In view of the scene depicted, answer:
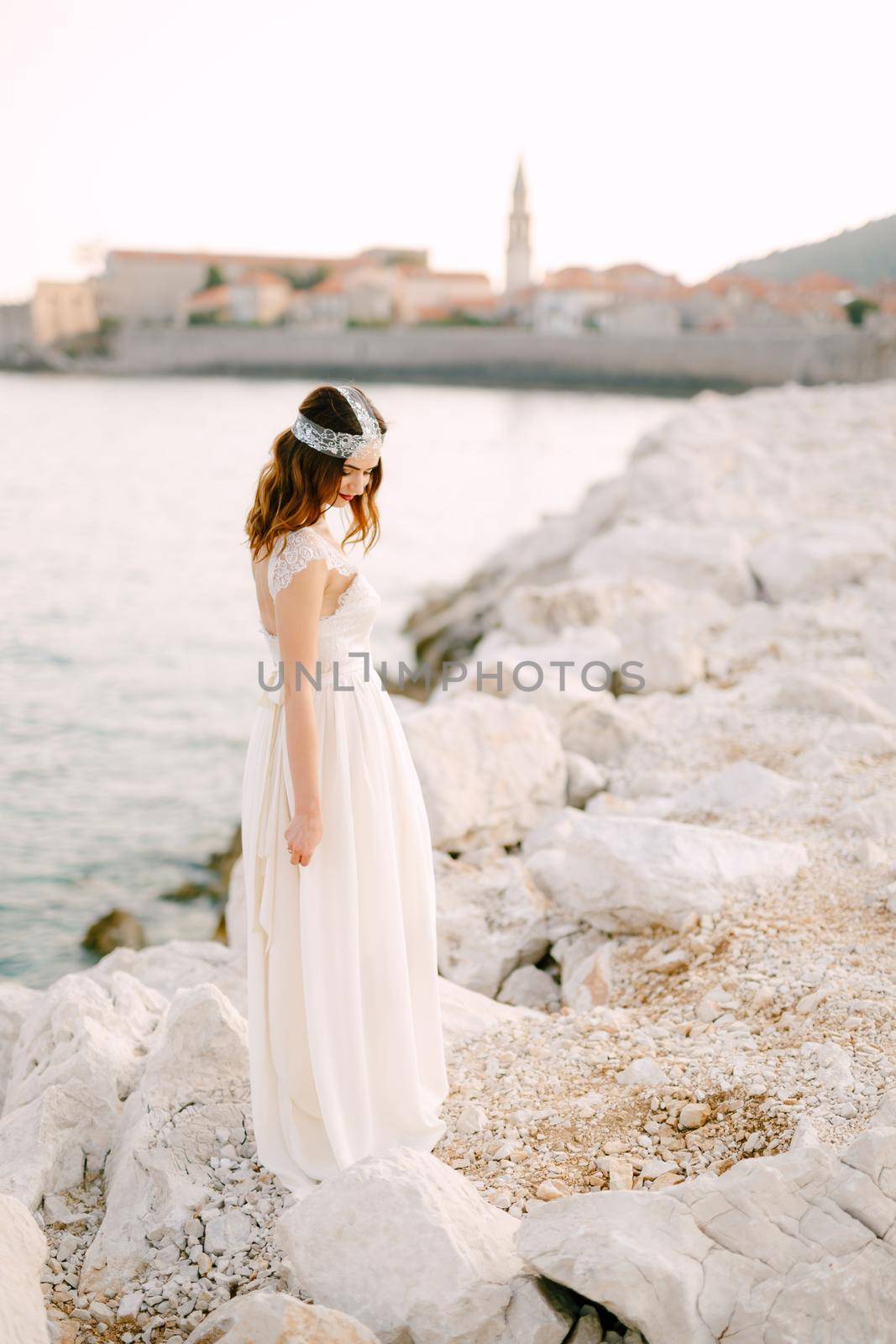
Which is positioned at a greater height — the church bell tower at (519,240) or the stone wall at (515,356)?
the church bell tower at (519,240)

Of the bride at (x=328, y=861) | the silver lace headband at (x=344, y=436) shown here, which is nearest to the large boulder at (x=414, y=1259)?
the bride at (x=328, y=861)

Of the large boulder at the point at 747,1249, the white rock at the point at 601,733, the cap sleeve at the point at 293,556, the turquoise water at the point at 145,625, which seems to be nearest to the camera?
the large boulder at the point at 747,1249

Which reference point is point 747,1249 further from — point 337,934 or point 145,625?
point 145,625

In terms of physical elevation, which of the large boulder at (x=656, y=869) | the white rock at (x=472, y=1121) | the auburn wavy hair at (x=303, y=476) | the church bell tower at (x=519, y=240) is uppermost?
the church bell tower at (x=519, y=240)

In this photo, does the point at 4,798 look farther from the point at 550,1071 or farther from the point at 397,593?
the point at 397,593

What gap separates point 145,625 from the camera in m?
12.0

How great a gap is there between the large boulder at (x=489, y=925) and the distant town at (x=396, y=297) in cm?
5443

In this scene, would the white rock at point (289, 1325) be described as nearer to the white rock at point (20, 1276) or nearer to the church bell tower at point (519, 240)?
the white rock at point (20, 1276)

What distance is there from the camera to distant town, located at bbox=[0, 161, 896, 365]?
2403 inches

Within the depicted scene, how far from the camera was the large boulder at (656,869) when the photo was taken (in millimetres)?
3174

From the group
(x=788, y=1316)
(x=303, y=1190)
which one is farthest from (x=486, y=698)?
(x=788, y=1316)

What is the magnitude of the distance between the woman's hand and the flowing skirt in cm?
7

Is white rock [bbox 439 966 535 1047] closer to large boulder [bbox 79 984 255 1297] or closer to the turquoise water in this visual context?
large boulder [bbox 79 984 255 1297]

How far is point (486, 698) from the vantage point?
4.42 meters
